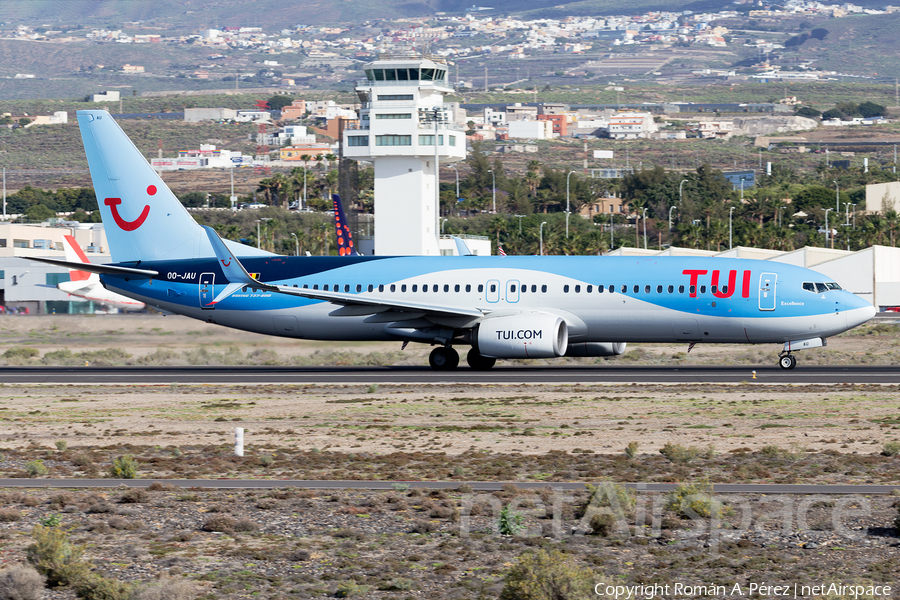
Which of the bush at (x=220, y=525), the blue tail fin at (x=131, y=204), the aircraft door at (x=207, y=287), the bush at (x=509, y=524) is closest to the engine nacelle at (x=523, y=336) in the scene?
the aircraft door at (x=207, y=287)

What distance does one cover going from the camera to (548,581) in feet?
40.9

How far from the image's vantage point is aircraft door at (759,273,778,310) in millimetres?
38156

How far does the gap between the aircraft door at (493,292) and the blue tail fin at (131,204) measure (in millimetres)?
11020

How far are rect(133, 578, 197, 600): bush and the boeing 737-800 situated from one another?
2362cm

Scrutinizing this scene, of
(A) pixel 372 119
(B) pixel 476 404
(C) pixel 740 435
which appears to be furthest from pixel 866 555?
(A) pixel 372 119

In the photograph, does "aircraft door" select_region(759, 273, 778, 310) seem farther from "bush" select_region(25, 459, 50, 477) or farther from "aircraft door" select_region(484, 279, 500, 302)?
"bush" select_region(25, 459, 50, 477)

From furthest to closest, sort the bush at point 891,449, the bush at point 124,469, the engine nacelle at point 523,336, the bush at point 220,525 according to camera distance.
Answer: the engine nacelle at point 523,336 < the bush at point 891,449 < the bush at point 124,469 < the bush at point 220,525

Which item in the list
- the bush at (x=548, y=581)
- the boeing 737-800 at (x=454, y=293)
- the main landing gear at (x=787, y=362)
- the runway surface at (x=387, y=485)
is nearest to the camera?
the bush at (x=548, y=581)

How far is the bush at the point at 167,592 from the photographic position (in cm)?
1281

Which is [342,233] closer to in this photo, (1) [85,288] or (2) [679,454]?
(1) [85,288]

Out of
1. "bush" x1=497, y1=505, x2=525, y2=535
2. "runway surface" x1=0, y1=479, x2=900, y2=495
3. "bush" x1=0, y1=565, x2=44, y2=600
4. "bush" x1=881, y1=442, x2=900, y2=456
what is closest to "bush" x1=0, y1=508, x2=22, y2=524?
"runway surface" x1=0, y1=479, x2=900, y2=495

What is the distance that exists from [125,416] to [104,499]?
12.1 m

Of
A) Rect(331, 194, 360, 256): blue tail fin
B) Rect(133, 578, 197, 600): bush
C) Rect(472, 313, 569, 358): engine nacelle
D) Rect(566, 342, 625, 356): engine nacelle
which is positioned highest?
Rect(331, 194, 360, 256): blue tail fin
